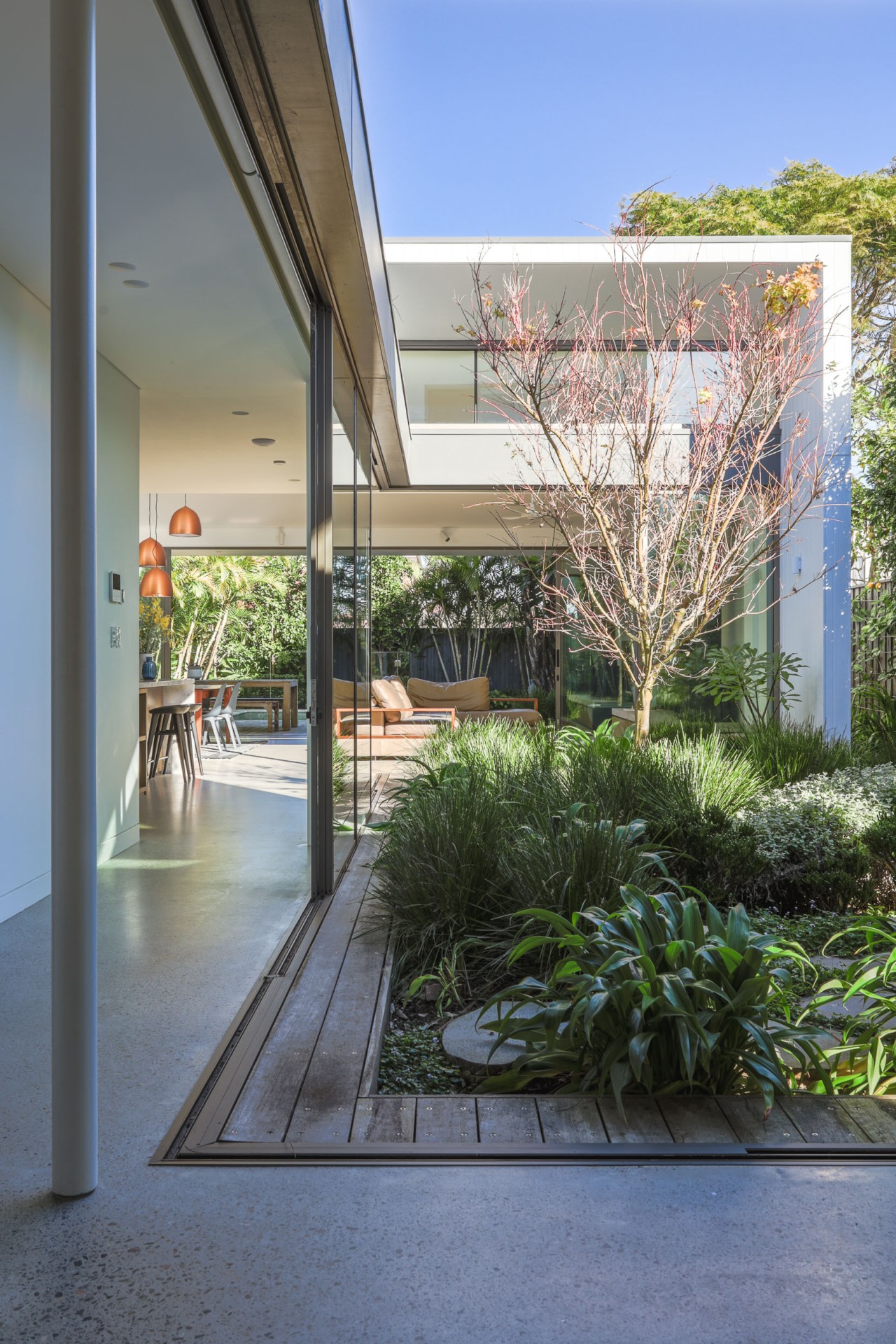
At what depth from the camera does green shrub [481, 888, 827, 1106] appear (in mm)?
2338

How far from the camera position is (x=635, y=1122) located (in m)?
2.23

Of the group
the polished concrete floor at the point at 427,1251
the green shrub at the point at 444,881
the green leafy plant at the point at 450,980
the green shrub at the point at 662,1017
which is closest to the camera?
the polished concrete floor at the point at 427,1251

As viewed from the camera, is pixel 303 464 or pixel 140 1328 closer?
pixel 140 1328

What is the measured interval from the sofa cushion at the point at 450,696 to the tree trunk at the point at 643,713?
6.58 meters

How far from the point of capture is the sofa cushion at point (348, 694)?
482 centimetres

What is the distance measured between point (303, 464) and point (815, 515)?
435cm

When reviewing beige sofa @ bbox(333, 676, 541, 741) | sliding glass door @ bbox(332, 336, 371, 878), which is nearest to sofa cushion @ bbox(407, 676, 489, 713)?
beige sofa @ bbox(333, 676, 541, 741)

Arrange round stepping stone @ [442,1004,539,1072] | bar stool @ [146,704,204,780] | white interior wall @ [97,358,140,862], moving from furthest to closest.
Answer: bar stool @ [146,704,204,780] → white interior wall @ [97,358,140,862] → round stepping stone @ [442,1004,539,1072]

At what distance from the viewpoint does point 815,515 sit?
316 inches

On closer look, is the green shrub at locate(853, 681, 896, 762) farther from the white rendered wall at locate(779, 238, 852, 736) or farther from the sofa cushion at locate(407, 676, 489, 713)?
the sofa cushion at locate(407, 676, 489, 713)

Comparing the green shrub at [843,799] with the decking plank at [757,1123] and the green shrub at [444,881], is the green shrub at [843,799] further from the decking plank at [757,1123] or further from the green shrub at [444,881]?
the decking plank at [757,1123]

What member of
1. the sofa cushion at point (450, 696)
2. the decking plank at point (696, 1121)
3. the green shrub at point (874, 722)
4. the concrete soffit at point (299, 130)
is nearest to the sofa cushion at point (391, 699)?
the sofa cushion at point (450, 696)

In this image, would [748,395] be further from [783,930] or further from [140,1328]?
[140,1328]

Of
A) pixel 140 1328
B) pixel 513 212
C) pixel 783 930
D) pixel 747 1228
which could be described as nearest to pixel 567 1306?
pixel 747 1228
